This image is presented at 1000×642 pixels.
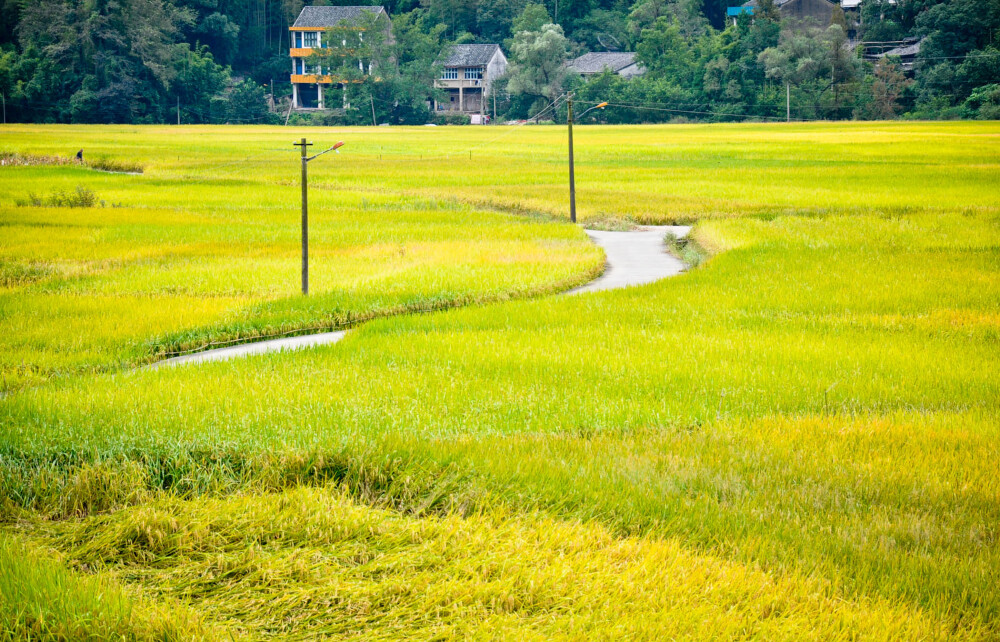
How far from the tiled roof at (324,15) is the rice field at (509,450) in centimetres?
8941

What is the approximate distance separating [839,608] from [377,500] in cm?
295

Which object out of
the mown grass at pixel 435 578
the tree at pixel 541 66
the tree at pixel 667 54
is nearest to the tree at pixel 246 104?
the tree at pixel 541 66

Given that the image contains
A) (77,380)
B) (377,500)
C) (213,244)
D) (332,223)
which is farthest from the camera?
(332,223)

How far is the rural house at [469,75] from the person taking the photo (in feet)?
340

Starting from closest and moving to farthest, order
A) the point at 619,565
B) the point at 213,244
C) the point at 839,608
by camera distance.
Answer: the point at 839,608 → the point at 619,565 → the point at 213,244

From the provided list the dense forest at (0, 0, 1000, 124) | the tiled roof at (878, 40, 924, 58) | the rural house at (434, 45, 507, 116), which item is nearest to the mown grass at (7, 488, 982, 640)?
the dense forest at (0, 0, 1000, 124)

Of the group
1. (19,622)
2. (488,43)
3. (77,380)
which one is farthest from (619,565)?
(488,43)

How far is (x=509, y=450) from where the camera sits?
7504mm

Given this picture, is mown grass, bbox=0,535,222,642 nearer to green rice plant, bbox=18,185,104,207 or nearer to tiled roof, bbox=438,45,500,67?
green rice plant, bbox=18,185,104,207

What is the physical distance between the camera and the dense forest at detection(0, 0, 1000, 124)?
77.6m

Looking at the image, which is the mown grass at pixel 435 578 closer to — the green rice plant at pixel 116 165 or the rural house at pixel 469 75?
the green rice plant at pixel 116 165

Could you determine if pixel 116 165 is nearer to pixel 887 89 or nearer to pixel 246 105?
pixel 246 105

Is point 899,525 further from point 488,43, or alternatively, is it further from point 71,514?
point 488,43

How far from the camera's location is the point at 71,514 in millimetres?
6441
